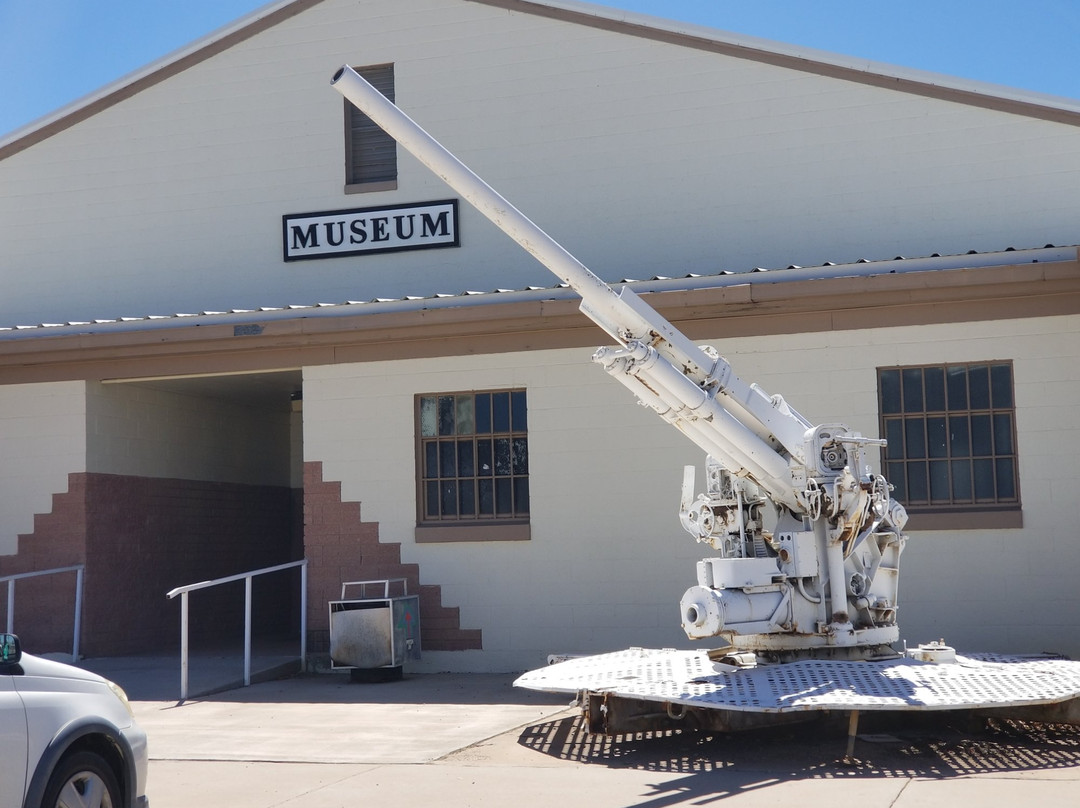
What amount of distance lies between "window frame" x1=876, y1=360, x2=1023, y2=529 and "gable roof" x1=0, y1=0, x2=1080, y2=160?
358 centimetres

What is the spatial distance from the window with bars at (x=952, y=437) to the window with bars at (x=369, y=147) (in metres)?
6.95

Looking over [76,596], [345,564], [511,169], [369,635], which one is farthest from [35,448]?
[511,169]

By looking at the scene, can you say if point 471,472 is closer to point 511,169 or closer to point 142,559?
point 511,169

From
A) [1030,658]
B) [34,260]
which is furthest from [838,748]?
[34,260]

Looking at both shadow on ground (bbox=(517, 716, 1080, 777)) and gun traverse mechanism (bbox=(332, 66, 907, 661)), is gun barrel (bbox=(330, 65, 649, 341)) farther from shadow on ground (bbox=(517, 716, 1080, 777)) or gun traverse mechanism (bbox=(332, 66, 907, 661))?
shadow on ground (bbox=(517, 716, 1080, 777))

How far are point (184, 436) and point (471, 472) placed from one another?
5.06m

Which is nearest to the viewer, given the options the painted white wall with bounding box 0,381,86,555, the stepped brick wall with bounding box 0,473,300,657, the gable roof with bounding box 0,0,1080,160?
the gable roof with bounding box 0,0,1080,160

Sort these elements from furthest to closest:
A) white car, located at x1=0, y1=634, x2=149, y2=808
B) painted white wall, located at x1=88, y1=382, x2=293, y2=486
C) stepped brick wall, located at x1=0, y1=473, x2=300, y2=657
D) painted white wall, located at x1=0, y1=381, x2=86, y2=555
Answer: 1. painted white wall, located at x1=88, y1=382, x2=293, y2=486
2. painted white wall, located at x1=0, y1=381, x2=86, y2=555
3. stepped brick wall, located at x1=0, y1=473, x2=300, y2=657
4. white car, located at x1=0, y1=634, x2=149, y2=808

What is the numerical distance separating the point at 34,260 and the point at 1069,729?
1389 centimetres

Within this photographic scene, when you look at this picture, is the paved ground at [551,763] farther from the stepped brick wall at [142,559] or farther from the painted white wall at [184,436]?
the painted white wall at [184,436]

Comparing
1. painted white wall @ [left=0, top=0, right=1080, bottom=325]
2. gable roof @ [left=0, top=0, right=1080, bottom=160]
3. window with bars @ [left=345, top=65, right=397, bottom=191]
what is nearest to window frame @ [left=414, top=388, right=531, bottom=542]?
painted white wall @ [left=0, top=0, right=1080, bottom=325]

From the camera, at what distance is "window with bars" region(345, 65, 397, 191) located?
52.1ft

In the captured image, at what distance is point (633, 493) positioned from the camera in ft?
42.2

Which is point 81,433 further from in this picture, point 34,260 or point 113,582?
point 34,260
